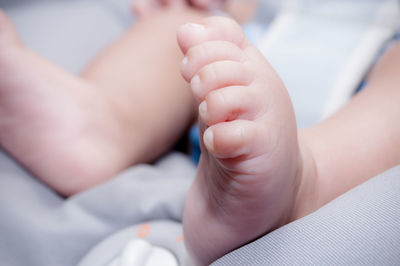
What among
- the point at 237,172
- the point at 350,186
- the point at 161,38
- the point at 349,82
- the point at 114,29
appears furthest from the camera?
the point at 114,29

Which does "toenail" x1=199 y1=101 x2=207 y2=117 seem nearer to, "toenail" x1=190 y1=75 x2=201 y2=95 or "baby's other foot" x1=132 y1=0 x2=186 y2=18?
"toenail" x1=190 y1=75 x2=201 y2=95

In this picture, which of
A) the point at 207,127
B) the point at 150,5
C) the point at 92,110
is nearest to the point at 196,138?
the point at 92,110

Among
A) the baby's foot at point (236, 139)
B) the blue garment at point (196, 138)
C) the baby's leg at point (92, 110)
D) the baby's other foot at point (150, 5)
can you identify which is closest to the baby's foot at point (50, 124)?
the baby's leg at point (92, 110)

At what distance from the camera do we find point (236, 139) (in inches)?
10.4

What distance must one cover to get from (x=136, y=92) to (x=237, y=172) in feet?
1.20

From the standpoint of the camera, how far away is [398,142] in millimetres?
401

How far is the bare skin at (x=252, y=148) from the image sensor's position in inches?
11.1

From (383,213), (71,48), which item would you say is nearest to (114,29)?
(71,48)

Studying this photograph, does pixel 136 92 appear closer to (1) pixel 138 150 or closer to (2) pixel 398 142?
(1) pixel 138 150

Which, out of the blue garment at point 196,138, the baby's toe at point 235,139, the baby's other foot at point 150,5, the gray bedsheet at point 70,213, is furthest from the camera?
the baby's other foot at point 150,5

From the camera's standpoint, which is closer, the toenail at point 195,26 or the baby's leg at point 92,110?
the toenail at point 195,26

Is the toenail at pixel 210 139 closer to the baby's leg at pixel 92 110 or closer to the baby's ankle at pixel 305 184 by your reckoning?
the baby's ankle at pixel 305 184

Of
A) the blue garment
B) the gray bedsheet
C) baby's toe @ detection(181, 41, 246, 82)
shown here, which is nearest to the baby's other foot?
the blue garment

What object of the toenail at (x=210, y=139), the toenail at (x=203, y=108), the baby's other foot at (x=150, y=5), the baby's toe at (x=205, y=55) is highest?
the baby's toe at (x=205, y=55)
